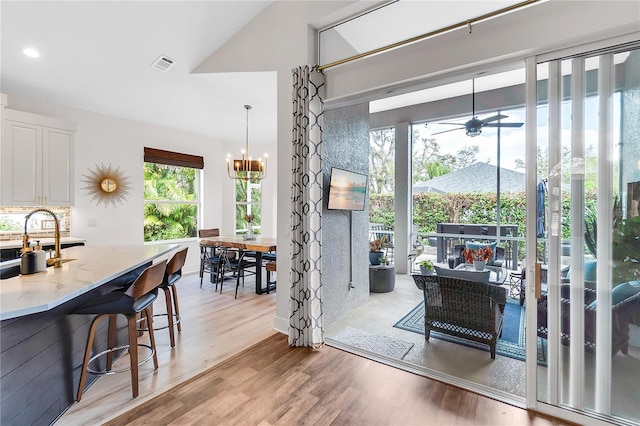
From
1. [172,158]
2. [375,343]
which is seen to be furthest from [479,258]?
[172,158]

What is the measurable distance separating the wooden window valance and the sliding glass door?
18.4ft

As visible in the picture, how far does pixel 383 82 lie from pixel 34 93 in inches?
180

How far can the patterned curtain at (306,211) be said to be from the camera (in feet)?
9.55

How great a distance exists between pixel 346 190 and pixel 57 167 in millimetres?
4037

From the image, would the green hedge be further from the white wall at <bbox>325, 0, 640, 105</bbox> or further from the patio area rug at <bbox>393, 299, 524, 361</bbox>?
the white wall at <bbox>325, 0, 640, 105</bbox>

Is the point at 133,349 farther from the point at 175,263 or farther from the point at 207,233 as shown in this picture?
the point at 207,233

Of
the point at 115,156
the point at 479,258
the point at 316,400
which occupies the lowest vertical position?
the point at 316,400

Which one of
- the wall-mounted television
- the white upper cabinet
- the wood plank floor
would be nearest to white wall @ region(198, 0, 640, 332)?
the wall-mounted television

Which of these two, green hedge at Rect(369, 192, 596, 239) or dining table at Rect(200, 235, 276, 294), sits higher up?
green hedge at Rect(369, 192, 596, 239)

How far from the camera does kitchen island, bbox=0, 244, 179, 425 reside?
152 centimetres

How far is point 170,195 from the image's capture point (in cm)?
601

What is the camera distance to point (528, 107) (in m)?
2.01

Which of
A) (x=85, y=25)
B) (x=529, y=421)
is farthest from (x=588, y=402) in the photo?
(x=85, y=25)

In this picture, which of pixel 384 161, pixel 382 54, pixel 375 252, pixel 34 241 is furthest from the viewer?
pixel 384 161
